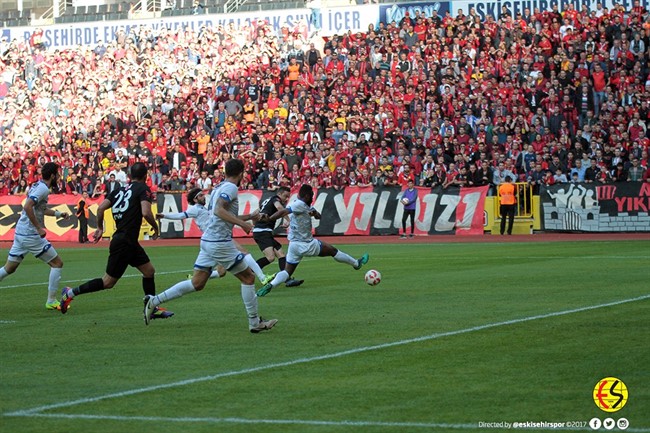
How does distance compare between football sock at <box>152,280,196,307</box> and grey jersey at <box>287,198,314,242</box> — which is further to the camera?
grey jersey at <box>287,198,314,242</box>

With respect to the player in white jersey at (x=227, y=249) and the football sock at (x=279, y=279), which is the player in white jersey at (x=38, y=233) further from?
the player in white jersey at (x=227, y=249)

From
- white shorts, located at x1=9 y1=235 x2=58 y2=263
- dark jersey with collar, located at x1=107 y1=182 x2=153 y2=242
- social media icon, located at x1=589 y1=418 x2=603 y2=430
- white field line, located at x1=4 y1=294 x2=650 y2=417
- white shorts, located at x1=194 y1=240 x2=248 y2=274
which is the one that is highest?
dark jersey with collar, located at x1=107 y1=182 x2=153 y2=242

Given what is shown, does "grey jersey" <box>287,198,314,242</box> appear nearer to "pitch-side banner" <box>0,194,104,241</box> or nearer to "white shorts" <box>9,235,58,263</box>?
"white shorts" <box>9,235,58,263</box>

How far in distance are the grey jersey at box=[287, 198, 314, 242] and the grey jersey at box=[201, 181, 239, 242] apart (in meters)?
5.95

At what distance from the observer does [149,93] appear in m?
46.5

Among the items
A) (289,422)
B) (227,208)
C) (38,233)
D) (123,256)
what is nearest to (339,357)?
(227,208)

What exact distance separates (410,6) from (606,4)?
7370 millimetres

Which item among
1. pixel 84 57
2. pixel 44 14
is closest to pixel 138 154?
pixel 84 57

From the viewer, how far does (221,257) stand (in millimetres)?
13383

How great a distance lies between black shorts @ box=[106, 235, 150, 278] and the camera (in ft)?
51.1

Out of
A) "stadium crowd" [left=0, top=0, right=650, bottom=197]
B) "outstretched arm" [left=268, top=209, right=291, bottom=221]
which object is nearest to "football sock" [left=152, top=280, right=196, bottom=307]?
"outstretched arm" [left=268, top=209, right=291, bottom=221]

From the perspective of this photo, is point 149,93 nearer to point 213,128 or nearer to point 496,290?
point 213,128

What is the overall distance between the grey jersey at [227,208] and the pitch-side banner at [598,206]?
71.1 feet

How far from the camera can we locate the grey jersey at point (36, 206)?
1688cm
